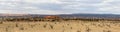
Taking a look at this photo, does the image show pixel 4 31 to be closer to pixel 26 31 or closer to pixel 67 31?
pixel 26 31

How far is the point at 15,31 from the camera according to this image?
29125 mm

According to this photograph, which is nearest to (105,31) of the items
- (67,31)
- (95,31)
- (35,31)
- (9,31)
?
(95,31)

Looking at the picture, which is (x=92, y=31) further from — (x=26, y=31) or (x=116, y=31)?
(x=26, y=31)

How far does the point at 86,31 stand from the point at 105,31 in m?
1.92

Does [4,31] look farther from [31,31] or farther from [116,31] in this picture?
[116,31]

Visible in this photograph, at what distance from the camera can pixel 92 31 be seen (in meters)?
30.2

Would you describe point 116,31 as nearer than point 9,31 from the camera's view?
No

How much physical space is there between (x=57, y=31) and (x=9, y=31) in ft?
14.2

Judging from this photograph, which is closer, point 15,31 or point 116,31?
point 15,31

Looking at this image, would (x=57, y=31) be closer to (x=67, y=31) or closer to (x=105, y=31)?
(x=67, y=31)

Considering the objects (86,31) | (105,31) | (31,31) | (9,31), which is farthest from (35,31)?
(105,31)

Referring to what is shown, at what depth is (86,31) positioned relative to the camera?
98.2 feet

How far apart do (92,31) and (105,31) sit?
4.22ft

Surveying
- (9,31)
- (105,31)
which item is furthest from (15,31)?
(105,31)
